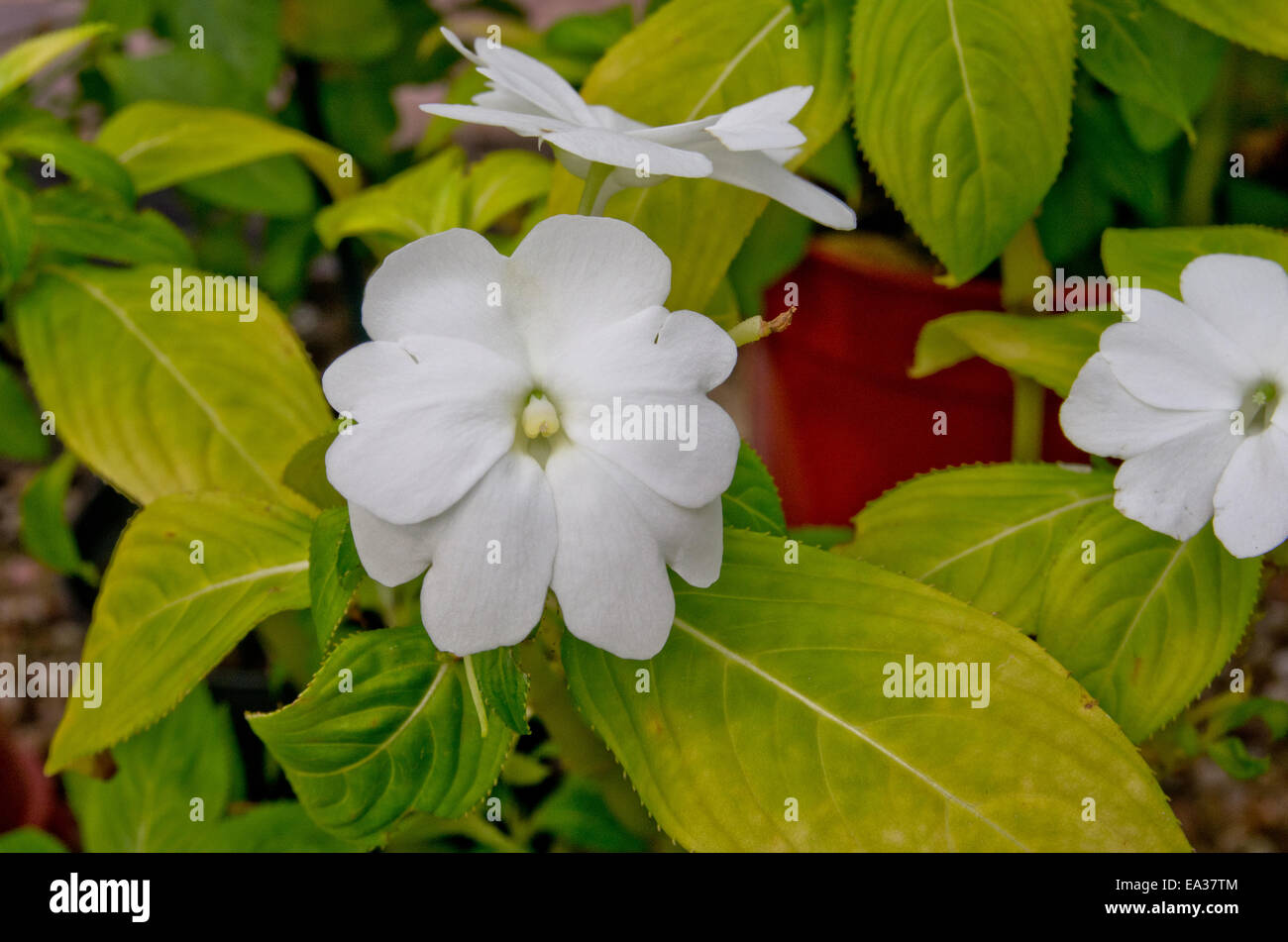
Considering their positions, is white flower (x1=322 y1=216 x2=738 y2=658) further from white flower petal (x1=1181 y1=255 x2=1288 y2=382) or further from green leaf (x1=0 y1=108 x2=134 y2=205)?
green leaf (x1=0 y1=108 x2=134 y2=205)

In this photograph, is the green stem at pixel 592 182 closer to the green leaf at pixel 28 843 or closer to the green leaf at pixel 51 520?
the green leaf at pixel 28 843

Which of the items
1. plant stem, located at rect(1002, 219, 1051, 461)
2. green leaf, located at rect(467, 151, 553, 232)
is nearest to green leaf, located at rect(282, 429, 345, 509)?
green leaf, located at rect(467, 151, 553, 232)

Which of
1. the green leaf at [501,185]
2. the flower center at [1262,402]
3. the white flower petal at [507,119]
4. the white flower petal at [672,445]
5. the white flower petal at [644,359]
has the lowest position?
the white flower petal at [672,445]

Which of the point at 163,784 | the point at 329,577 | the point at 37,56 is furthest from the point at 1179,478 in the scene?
the point at 37,56

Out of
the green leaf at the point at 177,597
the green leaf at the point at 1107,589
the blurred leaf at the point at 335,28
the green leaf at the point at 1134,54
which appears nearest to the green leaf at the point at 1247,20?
the green leaf at the point at 1134,54

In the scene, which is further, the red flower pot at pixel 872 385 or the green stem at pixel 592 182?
the red flower pot at pixel 872 385

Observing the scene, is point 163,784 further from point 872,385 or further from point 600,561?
point 872,385
